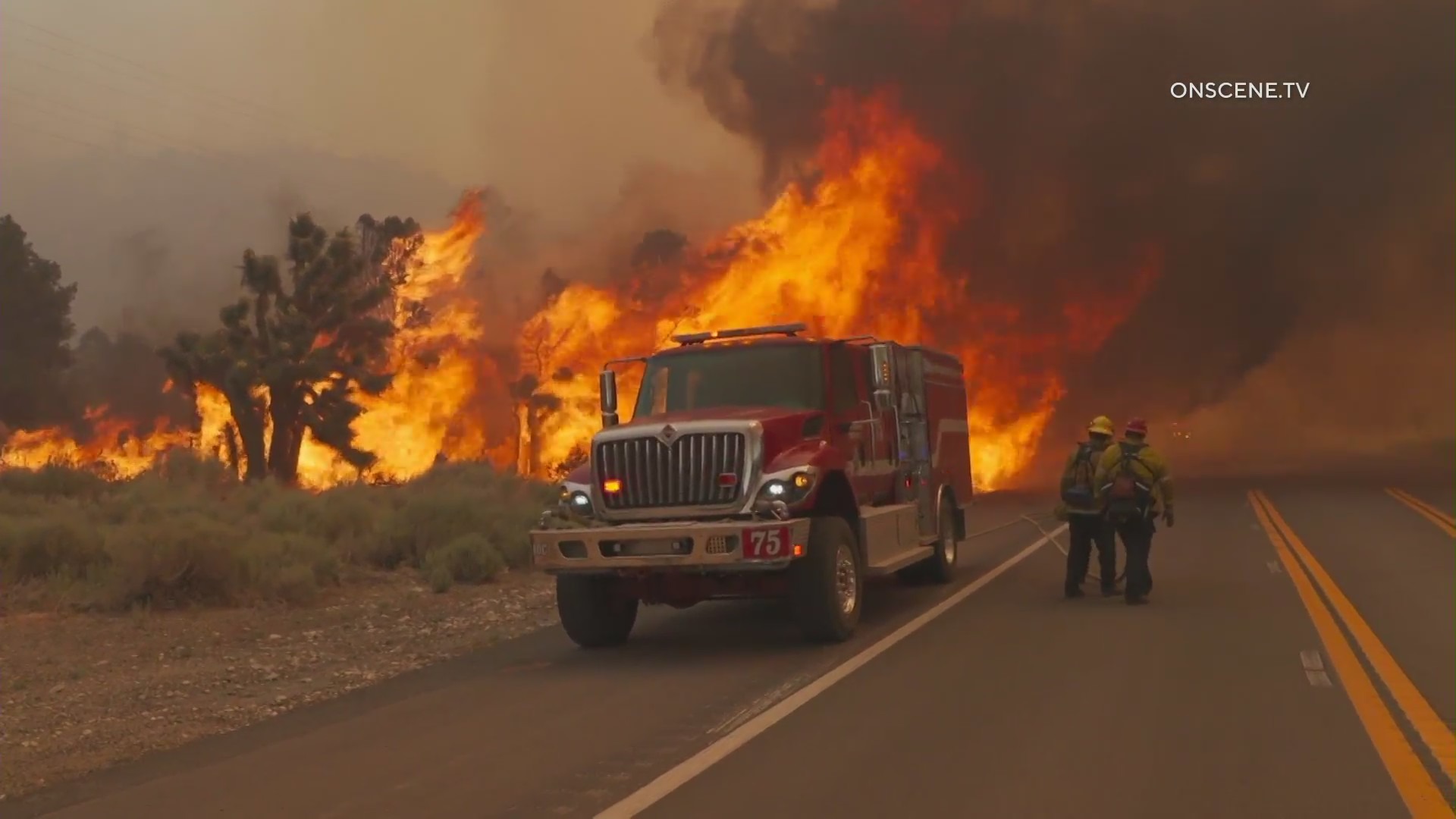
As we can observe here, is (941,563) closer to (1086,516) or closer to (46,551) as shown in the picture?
(1086,516)

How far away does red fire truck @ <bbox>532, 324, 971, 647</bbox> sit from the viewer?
10.4 m

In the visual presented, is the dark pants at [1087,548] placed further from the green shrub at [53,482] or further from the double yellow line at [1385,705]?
the green shrub at [53,482]

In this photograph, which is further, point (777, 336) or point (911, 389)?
point (911, 389)

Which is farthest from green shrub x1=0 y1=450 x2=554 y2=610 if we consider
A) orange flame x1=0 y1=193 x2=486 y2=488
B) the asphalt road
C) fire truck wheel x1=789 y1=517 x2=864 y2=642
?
orange flame x1=0 y1=193 x2=486 y2=488

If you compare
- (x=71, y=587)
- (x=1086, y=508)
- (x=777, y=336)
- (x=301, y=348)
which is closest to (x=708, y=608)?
(x=777, y=336)

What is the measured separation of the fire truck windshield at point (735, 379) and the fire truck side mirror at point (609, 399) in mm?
231

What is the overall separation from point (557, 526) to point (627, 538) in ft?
2.65

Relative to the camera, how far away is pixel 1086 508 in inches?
512

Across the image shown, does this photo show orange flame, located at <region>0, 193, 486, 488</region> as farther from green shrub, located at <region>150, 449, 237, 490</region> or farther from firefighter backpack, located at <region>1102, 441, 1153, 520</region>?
firefighter backpack, located at <region>1102, 441, 1153, 520</region>

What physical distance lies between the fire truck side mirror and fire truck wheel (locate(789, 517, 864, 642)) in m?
2.50

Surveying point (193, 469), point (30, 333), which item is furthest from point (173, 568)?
point (30, 333)

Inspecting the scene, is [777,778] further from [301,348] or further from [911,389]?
[301,348]

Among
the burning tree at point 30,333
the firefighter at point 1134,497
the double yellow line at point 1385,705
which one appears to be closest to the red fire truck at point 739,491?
the firefighter at point 1134,497

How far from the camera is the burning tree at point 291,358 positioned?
4069 cm
